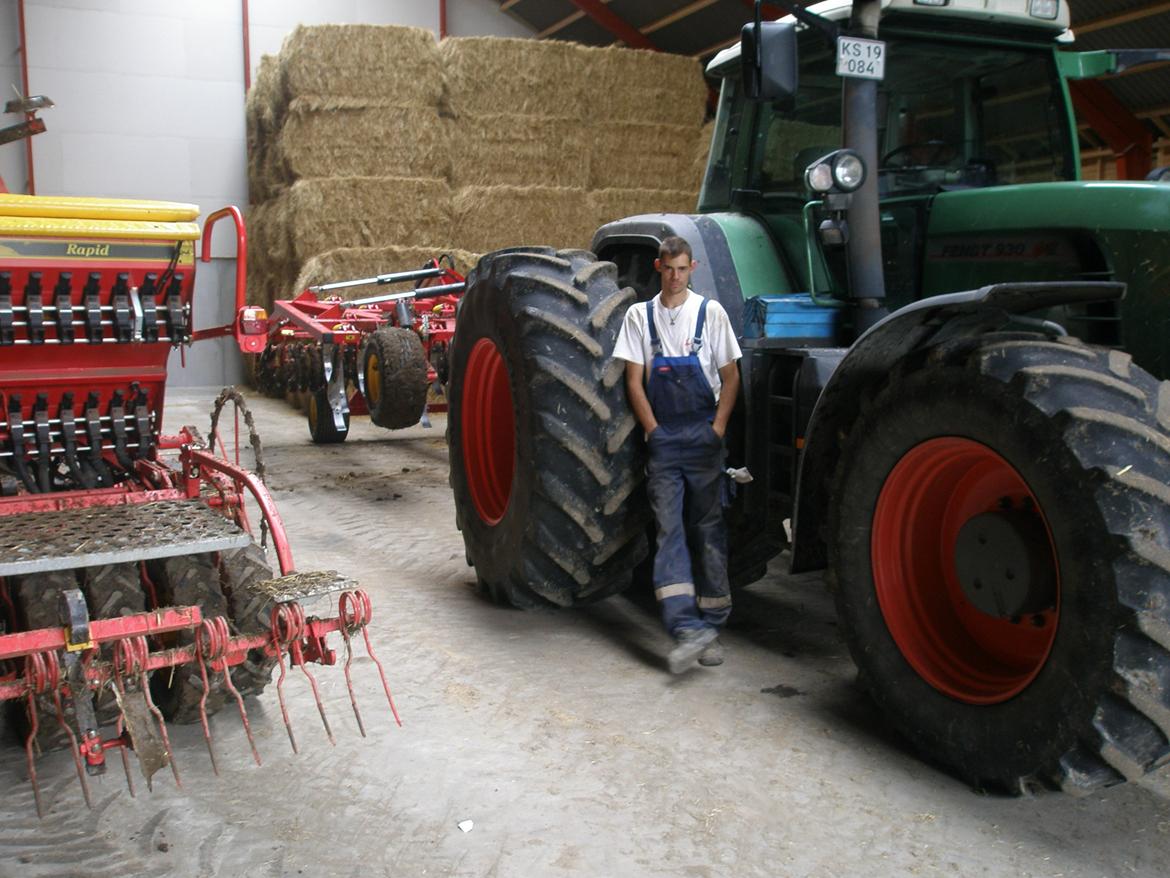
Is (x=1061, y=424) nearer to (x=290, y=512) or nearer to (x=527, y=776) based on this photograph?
(x=527, y=776)

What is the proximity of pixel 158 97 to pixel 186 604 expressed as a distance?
11504 millimetres

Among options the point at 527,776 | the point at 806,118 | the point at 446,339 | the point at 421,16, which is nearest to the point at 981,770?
the point at 527,776

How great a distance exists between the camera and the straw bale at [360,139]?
10.7m

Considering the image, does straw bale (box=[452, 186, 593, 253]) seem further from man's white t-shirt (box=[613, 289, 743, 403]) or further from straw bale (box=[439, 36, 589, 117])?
man's white t-shirt (box=[613, 289, 743, 403])

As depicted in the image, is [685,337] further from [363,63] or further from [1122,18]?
[363,63]

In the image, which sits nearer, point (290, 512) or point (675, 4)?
point (290, 512)

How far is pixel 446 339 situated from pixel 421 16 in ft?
24.3

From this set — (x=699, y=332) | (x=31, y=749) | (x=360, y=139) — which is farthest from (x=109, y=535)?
(x=360, y=139)

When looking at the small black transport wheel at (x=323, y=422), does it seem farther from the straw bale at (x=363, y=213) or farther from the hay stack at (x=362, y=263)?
the straw bale at (x=363, y=213)

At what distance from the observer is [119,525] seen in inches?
114

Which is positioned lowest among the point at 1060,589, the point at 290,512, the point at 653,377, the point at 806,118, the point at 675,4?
the point at 290,512

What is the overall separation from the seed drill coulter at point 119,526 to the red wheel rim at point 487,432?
84cm

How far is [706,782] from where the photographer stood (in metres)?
2.73

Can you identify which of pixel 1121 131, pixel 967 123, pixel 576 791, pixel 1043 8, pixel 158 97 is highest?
pixel 158 97
